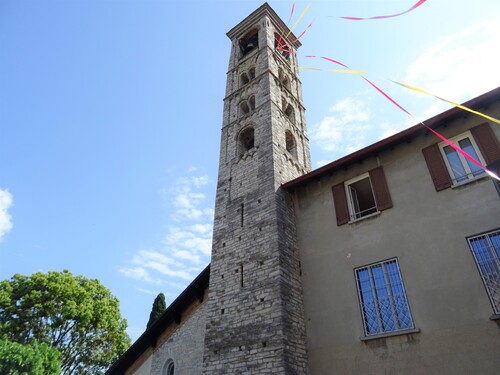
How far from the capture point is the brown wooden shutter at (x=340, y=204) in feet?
34.6

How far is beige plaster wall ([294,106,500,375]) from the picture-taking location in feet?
24.0

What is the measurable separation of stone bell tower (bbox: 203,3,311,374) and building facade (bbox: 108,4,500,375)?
0.05 meters

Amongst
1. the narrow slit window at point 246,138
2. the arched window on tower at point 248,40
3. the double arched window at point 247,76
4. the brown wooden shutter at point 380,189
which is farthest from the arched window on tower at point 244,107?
the brown wooden shutter at point 380,189

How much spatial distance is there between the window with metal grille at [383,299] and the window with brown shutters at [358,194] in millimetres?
1694

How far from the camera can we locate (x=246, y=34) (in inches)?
861

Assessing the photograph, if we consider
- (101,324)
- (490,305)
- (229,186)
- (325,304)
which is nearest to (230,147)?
(229,186)

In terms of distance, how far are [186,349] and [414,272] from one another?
9.04 meters

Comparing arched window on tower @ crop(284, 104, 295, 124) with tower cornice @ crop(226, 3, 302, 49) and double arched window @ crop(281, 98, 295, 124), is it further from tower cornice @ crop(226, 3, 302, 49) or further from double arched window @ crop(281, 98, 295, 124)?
tower cornice @ crop(226, 3, 302, 49)

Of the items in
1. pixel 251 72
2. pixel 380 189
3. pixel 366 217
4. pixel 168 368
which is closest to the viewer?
pixel 366 217

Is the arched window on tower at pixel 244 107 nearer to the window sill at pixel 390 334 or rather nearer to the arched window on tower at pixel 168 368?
the arched window on tower at pixel 168 368

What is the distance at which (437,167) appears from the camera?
936 cm

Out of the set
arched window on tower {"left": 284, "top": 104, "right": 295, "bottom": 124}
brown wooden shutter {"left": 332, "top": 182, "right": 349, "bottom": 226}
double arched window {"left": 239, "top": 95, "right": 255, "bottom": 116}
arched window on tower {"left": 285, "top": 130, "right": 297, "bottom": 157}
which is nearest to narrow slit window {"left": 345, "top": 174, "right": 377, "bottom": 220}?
brown wooden shutter {"left": 332, "top": 182, "right": 349, "bottom": 226}

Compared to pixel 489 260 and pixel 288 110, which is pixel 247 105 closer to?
pixel 288 110

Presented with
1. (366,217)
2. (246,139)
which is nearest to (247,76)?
(246,139)
